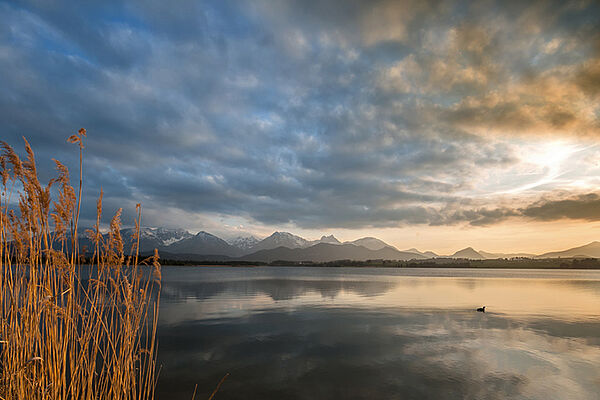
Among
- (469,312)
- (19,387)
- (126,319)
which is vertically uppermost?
(126,319)

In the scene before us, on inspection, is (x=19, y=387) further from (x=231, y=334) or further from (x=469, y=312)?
(x=469, y=312)

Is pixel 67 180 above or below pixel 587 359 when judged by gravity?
above

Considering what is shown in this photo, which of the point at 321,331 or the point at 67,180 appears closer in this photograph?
the point at 67,180

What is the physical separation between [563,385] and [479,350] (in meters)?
2.73

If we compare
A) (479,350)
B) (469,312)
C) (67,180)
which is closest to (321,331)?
(479,350)

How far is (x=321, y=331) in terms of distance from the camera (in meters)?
12.4

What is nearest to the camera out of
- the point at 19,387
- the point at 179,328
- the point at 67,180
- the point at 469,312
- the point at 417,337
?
the point at 67,180

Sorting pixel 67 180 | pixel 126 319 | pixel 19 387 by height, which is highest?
pixel 67 180

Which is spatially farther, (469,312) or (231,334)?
(469,312)

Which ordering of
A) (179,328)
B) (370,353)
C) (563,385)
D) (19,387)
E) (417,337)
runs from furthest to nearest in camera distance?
1. (179,328)
2. (417,337)
3. (370,353)
4. (563,385)
5. (19,387)

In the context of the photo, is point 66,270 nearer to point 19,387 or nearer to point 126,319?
point 126,319

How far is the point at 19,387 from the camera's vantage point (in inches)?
135

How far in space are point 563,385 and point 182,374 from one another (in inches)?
352

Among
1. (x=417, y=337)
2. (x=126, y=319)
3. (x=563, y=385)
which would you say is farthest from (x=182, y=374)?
(x=563, y=385)
